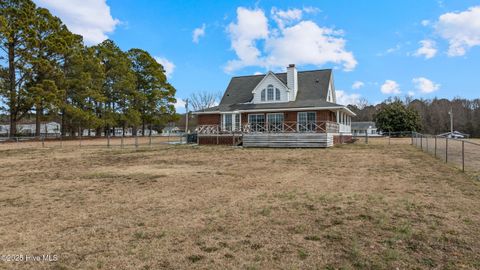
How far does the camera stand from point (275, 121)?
997 inches

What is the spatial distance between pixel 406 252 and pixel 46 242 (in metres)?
4.38

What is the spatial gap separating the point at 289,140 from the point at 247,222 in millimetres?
16458

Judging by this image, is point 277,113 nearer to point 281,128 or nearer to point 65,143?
point 281,128

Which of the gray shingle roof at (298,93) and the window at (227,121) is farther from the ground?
the gray shingle roof at (298,93)

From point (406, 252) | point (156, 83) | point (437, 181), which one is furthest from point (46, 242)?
point (156, 83)

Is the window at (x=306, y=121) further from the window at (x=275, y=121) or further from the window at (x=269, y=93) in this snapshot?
the window at (x=269, y=93)

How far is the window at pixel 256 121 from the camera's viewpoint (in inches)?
1005

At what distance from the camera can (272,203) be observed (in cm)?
583

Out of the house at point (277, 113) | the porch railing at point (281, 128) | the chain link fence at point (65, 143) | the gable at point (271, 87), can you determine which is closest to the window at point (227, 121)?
the house at point (277, 113)

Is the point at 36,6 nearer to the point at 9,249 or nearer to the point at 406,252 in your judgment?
→ the point at 9,249

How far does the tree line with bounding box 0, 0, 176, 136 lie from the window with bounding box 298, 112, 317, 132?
2311 cm

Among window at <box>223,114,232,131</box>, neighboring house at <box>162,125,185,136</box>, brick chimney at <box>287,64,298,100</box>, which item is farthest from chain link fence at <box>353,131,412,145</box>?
neighboring house at <box>162,125,185,136</box>

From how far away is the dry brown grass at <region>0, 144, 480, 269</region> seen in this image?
3.46 meters

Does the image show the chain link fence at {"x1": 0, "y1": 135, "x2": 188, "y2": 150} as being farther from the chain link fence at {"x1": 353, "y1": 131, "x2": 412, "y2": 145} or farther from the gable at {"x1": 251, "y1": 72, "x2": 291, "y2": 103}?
the chain link fence at {"x1": 353, "y1": 131, "x2": 412, "y2": 145}
